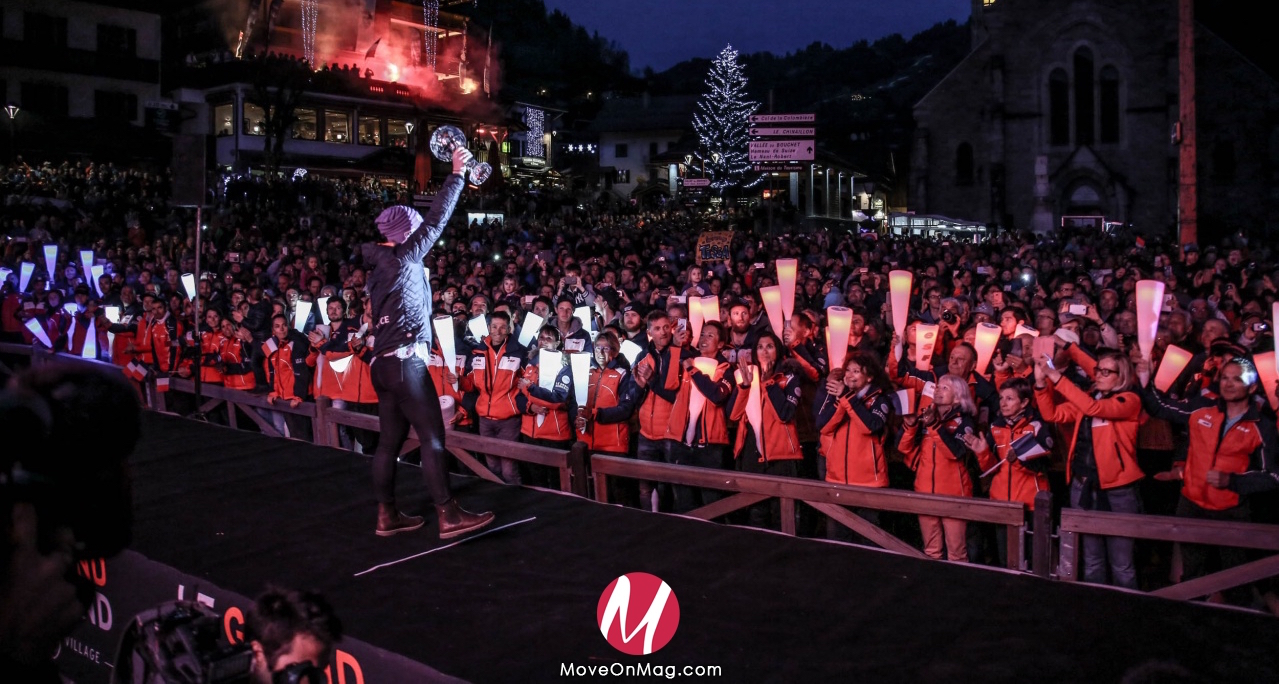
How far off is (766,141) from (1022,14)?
30.4 meters

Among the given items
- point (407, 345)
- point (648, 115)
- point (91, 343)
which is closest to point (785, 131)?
point (91, 343)

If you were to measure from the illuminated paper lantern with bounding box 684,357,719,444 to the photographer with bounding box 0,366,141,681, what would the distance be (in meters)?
5.26

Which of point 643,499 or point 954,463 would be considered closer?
point 954,463

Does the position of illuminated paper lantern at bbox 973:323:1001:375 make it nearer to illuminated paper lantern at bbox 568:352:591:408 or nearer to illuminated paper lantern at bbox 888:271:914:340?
illuminated paper lantern at bbox 888:271:914:340

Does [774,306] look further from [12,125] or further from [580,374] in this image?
[12,125]

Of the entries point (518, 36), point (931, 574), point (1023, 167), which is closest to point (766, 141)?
point (931, 574)

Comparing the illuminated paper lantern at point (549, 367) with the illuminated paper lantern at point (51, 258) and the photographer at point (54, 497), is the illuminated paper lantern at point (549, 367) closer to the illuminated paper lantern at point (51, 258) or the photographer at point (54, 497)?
the photographer at point (54, 497)

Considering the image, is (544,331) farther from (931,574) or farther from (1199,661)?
(1199,661)

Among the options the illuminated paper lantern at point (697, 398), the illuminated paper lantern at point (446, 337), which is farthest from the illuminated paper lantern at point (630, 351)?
the illuminated paper lantern at point (446, 337)

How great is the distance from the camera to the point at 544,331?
305 inches

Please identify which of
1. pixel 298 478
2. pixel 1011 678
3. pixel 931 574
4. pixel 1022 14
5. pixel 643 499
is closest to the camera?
pixel 1011 678

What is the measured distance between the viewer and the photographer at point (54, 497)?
1688 millimetres

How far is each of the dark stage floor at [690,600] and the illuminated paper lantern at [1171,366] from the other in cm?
355

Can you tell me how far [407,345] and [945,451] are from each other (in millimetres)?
3528
